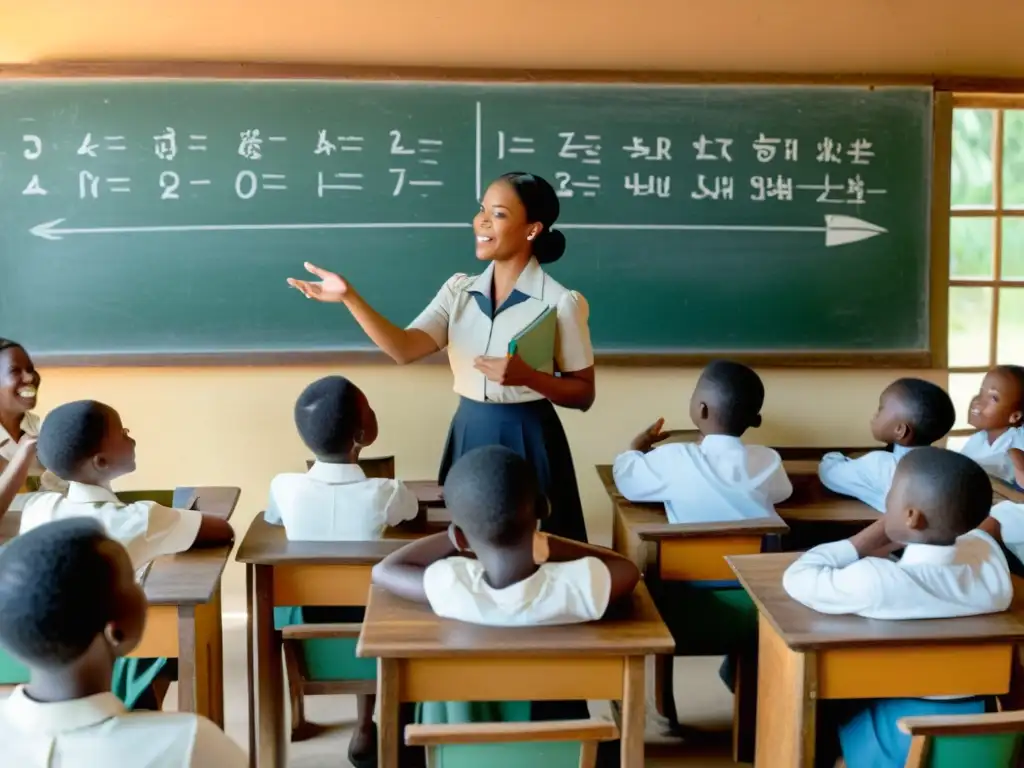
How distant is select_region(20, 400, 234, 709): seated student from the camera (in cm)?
205

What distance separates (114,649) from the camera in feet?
4.34

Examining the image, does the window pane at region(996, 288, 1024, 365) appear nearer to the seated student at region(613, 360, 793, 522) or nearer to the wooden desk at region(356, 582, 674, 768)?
the seated student at region(613, 360, 793, 522)

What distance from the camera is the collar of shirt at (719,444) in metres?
2.67

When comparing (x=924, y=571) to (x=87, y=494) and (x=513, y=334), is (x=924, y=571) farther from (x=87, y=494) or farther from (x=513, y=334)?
(x=87, y=494)

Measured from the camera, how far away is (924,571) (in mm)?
1829

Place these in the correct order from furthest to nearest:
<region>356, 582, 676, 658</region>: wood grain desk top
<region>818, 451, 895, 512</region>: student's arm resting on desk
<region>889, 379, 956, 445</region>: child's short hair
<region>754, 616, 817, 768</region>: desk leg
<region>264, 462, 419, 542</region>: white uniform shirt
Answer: <region>818, 451, 895, 512</region>: student's arm resting on desk < <region>889, 379, 956, 445</region>: child's short hair < <region>264, 462, 419, 542</region>: white uniform shirt < <region>754, 616, 817, 768</region>: desk leg < <region>356, 582, 676, 658</region>: wood grain desk top

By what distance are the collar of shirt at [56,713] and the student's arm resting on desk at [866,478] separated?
81.6 inches

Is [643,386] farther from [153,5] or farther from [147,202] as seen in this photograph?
[153,5]

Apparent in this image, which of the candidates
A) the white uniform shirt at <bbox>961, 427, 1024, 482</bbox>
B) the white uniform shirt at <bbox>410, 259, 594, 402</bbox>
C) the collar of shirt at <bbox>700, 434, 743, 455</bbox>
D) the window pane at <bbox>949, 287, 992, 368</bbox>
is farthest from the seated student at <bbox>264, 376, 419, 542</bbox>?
the window pane at <bbox>949, 287, 992, 368</bbox>

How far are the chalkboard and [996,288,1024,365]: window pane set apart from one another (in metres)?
0.45

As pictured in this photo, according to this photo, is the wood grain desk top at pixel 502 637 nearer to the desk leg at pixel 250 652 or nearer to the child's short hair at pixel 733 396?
the desk leg at pixel 250 652

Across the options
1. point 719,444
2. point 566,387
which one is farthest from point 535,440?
point 719,444

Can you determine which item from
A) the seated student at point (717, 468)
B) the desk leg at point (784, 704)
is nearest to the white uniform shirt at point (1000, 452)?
the seated student at point (717, 468)

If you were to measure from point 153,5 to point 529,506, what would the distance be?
2456 millimetres
